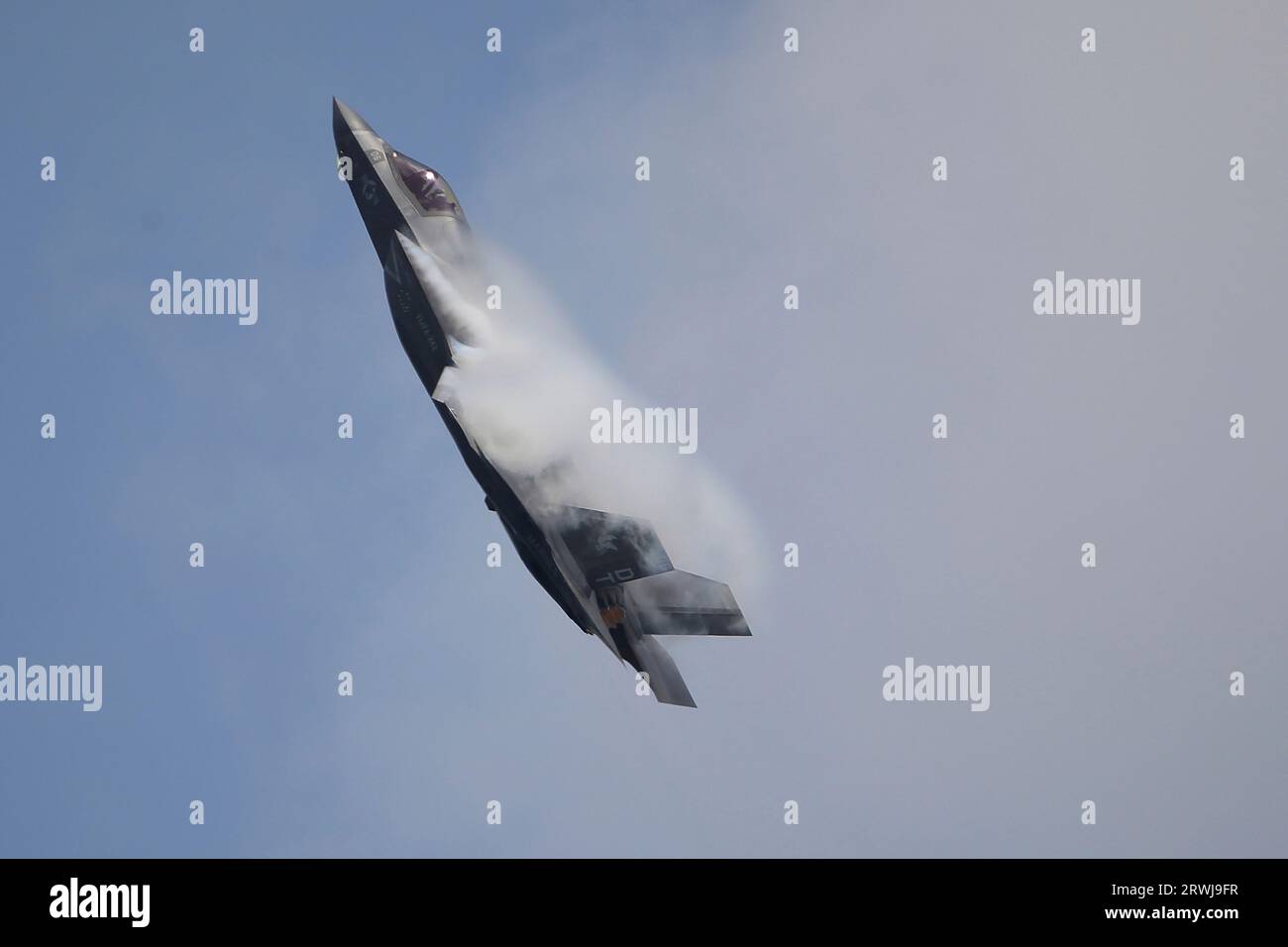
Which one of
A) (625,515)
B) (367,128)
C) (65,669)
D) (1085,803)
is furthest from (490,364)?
(1085,803)

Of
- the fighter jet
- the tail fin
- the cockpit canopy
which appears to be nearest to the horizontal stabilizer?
the fighter jet

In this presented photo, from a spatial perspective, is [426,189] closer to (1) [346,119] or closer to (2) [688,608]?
(1) [346,119]

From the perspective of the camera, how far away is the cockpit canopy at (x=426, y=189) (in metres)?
43.5

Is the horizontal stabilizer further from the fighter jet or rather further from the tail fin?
the tail fin

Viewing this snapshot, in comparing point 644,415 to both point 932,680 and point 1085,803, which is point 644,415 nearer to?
point 932,680

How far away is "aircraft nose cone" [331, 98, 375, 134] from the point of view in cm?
4478

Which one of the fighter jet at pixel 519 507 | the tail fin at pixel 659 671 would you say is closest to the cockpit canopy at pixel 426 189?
the fighter jet at pixel 519 507

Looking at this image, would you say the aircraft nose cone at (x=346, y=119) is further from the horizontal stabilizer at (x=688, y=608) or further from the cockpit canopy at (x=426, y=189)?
the horizontal stabilizer at (x=688, y=608)

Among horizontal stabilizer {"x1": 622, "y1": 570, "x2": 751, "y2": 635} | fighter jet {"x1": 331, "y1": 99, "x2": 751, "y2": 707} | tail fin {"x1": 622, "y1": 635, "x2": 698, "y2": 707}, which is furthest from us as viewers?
tail fin {"x1": 622, "y1": 635, "x2": 698, "y2": 707}

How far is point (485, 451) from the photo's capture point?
135 feet

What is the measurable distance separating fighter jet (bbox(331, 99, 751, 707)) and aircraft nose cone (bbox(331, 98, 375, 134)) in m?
0.04

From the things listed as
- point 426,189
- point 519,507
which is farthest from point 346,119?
point 519,507

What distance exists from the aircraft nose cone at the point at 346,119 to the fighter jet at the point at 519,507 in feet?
0.13

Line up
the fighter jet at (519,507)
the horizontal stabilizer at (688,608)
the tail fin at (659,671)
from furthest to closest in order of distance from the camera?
the tail fin at (659,671) < the horizontal stabilizer at (688,608) < the fighter jet at (519,507)
